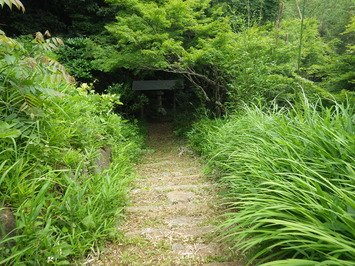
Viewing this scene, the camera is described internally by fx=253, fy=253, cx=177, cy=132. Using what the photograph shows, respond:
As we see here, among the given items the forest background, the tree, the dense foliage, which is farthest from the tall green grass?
the tree

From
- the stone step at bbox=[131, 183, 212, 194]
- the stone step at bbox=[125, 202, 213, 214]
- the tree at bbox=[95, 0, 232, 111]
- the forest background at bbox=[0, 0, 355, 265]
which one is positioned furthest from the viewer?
the tree at bbox=[95, 0, 232, 111]

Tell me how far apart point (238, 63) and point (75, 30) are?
5.33 metres

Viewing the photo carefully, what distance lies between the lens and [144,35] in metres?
5.12

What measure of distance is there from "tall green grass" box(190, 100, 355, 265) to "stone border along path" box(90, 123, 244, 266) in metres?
0.19

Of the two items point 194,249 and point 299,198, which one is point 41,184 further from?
point 299,198

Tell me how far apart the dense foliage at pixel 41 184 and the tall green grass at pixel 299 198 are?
0.93m

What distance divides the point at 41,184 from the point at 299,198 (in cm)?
162

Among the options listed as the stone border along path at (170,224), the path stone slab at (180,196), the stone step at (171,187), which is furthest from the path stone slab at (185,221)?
the stone step at (171,187)

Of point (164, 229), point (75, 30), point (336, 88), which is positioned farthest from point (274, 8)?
point (164, 229)

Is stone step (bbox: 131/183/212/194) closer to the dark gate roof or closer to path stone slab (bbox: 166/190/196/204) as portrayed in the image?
path stone slab (bbox: 166/190/196/204)

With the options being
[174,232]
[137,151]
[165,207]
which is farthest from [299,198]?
[137,151]

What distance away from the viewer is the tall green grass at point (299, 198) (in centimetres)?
114

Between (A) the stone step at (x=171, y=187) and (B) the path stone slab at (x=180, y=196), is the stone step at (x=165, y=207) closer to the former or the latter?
(B) the path stone slab at (x=180, y=196)

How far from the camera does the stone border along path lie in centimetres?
160
